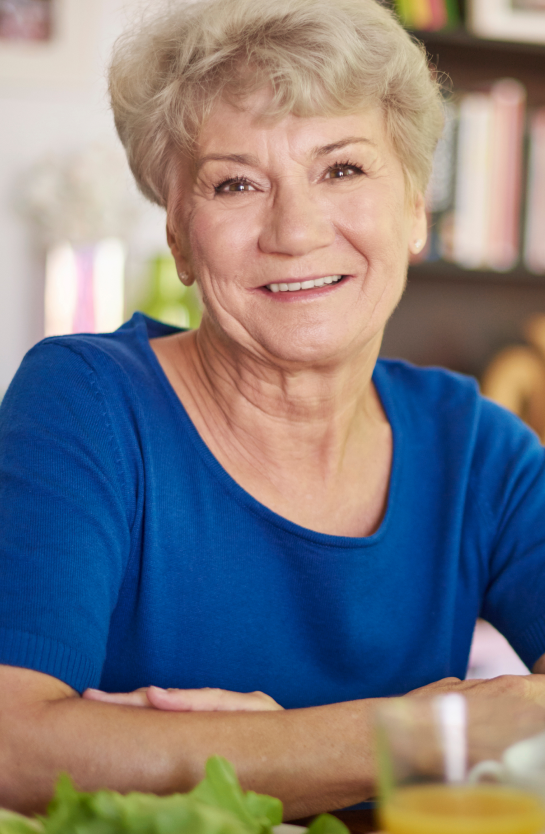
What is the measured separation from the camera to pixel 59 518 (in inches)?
36.4

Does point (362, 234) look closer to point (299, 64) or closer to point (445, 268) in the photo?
point (299, 64)

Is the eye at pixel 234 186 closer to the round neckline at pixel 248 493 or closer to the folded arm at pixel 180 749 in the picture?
the round neckline at pixel 248 493

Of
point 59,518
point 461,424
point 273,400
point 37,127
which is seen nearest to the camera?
point 59,518

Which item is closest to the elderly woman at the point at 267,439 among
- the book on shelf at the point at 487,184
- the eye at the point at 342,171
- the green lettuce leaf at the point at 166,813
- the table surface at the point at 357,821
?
the eye at the point at 342,171

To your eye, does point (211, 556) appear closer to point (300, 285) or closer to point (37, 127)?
point (300, 285)

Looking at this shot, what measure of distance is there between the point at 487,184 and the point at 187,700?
75.4 inches

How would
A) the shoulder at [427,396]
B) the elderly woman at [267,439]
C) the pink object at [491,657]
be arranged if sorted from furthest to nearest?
the pink object at [491,657]
the shoulder at [427,396]
the elderly woman at [267,439]

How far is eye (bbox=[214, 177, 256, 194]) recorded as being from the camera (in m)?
1.12

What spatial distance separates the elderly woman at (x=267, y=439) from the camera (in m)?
1.04

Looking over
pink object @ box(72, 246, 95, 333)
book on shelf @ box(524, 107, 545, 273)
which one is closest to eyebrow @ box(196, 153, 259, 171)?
pink object @ box(72, 246, 95, 333)

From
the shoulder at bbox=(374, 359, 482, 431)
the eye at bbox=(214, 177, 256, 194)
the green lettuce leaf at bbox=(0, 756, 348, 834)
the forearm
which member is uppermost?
the eye at bbox=(214, 177, 256, 194)

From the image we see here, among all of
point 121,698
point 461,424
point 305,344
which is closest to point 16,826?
point 121,698

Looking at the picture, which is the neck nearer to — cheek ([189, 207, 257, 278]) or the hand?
cheek ([189, 207, 257, 278])

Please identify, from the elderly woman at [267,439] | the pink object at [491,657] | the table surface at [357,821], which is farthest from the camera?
the pink object at [491,657]
